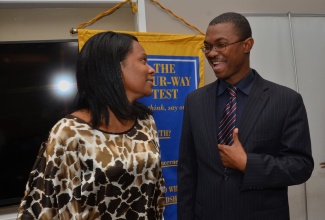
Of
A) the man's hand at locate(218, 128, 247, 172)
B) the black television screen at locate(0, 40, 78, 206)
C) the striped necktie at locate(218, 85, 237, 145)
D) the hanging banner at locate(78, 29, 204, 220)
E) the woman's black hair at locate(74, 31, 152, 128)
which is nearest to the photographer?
the woman's black hair at locate(74, 31, 152, 128)

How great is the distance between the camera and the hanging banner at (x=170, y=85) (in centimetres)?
262

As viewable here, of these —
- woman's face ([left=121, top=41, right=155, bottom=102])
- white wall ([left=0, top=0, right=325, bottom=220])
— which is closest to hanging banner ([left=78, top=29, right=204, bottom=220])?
white wall ([left=0, top=0, right=325, bottom=220])

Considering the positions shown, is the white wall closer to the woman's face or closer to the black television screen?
the black television screen

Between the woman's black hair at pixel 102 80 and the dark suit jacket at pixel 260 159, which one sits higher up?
the woman's black hair at pixel 102 80

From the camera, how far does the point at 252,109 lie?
59.4 inches

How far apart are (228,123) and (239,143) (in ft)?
0.47

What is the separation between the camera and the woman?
1163 mm

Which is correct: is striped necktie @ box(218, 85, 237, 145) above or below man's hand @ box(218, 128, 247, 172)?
above

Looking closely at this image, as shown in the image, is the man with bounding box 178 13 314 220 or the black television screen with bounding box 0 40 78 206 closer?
the man with bounding box 178 13 314 220

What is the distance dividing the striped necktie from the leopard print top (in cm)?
37

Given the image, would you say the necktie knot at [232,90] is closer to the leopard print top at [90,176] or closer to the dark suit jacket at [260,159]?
the dark suit jacket at [260,159]

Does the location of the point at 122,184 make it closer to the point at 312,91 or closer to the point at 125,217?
the point at 125,217

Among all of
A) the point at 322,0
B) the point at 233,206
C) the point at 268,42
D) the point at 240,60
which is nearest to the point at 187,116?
the point at 240,60

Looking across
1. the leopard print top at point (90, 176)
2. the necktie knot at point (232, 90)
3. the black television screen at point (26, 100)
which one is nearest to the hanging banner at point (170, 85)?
the black television screen at point (26, 100)
